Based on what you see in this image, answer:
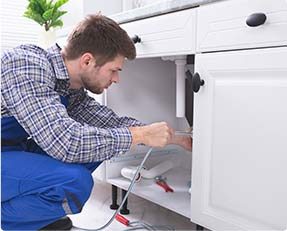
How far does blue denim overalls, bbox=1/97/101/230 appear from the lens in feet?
2.95

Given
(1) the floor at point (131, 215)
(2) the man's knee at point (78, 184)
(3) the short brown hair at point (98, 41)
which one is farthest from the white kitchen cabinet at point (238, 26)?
(1) the floor at point (131, 215)

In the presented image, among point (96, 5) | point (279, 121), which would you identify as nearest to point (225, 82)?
point (279, 121)

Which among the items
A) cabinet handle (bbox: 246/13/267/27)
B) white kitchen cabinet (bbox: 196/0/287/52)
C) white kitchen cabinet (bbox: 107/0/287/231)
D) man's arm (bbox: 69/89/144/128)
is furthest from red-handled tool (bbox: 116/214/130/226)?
cabinet handle (bbox: 246/13/267/27)

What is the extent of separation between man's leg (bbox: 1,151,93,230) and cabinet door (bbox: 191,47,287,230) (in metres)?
0.37

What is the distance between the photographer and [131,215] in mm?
1424

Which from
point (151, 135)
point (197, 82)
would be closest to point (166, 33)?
point (197, 82)

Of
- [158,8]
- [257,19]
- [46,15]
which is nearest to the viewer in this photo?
[257,19]

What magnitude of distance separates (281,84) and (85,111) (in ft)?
2.30

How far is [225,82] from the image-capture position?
36.5 inches

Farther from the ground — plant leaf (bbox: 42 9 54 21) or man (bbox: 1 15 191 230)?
plant leaf (bbox: 42 9 54 21)

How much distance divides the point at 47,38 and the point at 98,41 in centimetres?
117

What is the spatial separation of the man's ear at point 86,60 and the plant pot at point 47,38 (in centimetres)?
109

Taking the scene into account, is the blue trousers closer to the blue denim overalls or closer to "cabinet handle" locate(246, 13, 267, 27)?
the blue denim overalls

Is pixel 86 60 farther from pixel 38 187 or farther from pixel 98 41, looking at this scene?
pixel 38 187
